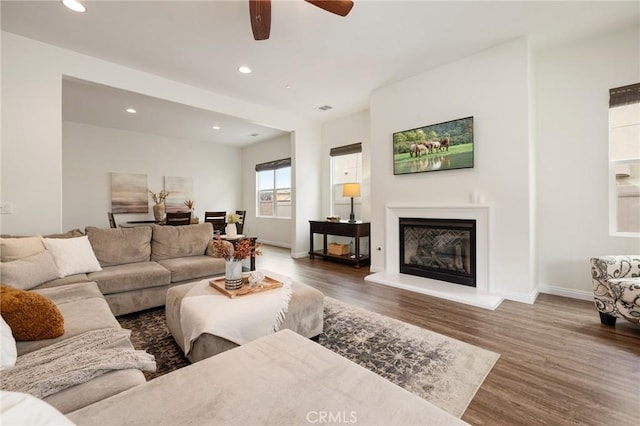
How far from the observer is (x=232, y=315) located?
185 cm

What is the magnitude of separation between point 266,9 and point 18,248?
288cm

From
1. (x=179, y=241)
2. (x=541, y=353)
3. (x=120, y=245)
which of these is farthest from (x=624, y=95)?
(x=120, y=245)

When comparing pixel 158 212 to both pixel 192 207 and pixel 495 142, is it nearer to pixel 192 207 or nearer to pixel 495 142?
pixel 192 207

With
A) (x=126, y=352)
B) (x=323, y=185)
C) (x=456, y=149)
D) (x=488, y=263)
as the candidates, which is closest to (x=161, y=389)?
(x=126, y=352)

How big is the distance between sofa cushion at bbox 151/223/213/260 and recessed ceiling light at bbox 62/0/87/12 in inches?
91.0

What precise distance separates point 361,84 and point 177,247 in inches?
139

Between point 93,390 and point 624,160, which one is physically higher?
point 624,160

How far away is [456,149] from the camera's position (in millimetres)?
3553

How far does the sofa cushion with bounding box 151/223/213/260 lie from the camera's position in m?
3.47

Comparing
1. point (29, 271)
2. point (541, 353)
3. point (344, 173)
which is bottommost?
point (541, 353)

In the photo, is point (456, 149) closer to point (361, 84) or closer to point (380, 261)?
point (361, 84)

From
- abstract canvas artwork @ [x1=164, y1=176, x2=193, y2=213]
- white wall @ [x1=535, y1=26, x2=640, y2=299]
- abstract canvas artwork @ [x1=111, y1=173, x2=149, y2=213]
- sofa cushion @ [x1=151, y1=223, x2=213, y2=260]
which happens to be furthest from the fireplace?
abstract canvas artwork @ [x1=111, y1=173, x2=149, y2=213]

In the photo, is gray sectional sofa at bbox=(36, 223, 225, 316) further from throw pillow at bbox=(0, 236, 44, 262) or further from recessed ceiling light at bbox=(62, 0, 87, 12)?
recessed ceiling light at bbox=(62, 0, 87, 12)

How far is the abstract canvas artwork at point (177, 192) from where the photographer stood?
706cm
